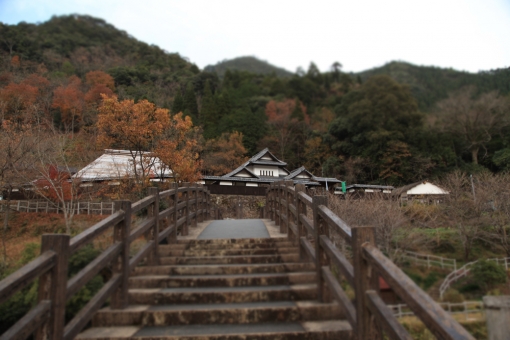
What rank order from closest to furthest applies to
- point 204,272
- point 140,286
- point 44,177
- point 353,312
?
point 353,312
point 140,286
point 204,272
point 44,177

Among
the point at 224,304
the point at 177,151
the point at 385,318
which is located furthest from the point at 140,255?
the point at 177,151

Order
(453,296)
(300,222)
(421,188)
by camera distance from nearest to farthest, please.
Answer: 1. (300,222)
2. (453,296)
3. (421,188)

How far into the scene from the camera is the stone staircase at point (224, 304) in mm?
3154

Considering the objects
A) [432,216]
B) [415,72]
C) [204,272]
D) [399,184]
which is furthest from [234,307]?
[415,72]

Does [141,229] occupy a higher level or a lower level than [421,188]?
higher

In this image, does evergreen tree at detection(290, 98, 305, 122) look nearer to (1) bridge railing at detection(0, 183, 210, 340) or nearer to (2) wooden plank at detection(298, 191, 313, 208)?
(2) wooden plank at detection(298, 191, 313, 208)

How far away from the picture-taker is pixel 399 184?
31109 millimetres

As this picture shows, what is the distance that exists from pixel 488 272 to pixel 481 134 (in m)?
30.1

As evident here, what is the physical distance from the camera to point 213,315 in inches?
135

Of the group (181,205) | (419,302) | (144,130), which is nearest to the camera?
(419,302)

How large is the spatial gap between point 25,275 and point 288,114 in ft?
143

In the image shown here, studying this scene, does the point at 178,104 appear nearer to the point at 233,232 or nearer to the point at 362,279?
the point at 233,232

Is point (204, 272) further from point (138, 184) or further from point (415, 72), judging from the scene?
point (415, 72)

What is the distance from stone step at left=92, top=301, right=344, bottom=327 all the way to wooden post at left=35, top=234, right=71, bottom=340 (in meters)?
0.86
